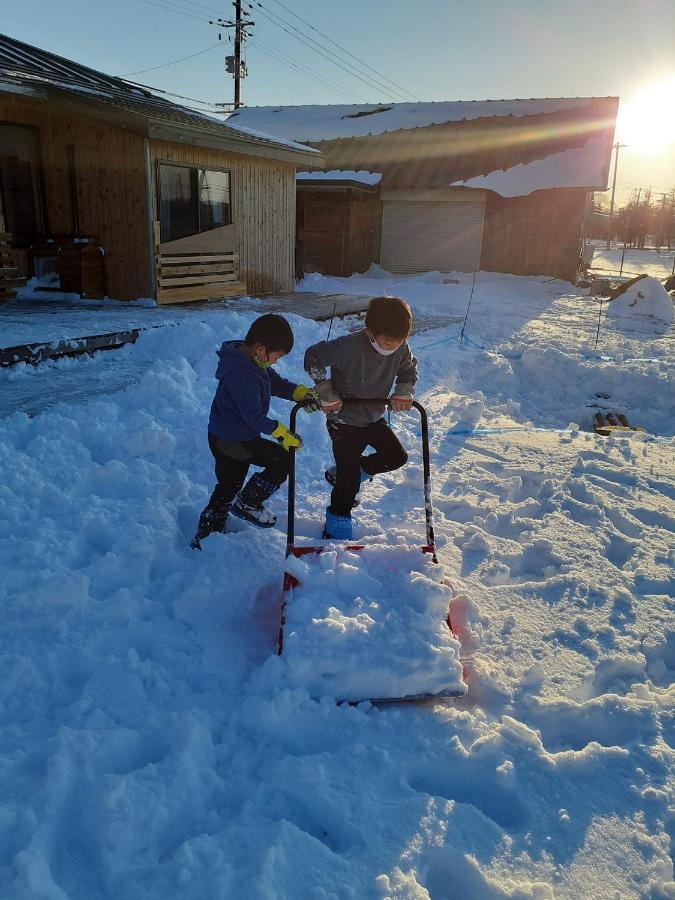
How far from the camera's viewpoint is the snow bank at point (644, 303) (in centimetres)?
1705

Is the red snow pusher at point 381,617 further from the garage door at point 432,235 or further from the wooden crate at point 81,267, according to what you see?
the garage door at point 432,235

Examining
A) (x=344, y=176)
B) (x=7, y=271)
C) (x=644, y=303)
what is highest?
(x=344, y=176)

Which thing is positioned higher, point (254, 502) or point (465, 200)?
point (465, 200)

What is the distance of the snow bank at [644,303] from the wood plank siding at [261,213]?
8652 mm

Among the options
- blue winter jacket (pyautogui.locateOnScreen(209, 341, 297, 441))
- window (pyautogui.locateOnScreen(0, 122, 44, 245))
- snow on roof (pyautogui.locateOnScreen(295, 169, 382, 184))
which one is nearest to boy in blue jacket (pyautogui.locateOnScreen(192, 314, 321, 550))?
blue winter jacket (pyautogui.locateOnScreen(209, 341, 297, 441))

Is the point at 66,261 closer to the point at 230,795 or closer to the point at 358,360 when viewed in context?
the point at 358,360

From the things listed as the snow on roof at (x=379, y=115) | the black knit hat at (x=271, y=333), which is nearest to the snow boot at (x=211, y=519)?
the black knit hat at (x=271, y=333)

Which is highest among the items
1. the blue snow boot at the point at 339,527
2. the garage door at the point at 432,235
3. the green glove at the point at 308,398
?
the garage door at the point at 432,235

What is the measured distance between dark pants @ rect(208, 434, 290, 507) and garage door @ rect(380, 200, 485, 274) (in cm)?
2192

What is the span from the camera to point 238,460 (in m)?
3.80

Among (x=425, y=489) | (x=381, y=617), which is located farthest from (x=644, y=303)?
A: (x=381, y=617)

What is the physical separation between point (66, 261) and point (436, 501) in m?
9.48

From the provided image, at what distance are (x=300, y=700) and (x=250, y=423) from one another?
4.85 feet

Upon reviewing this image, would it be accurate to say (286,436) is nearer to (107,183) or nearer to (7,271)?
(7,271)
